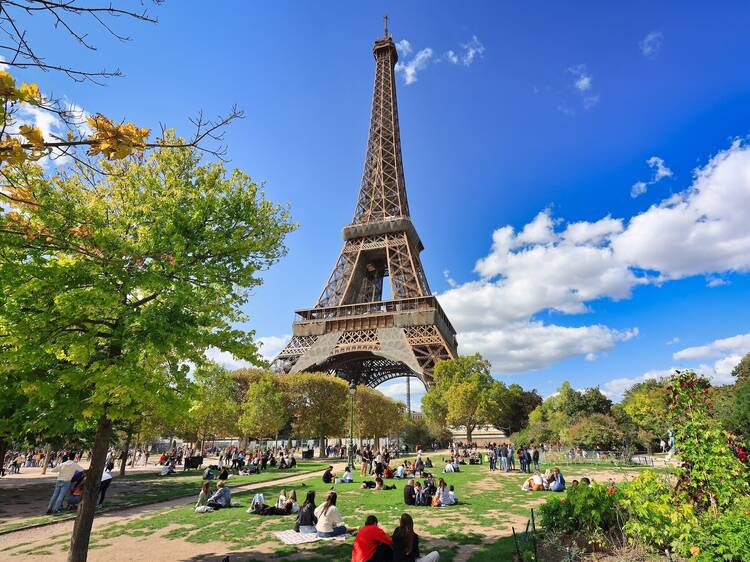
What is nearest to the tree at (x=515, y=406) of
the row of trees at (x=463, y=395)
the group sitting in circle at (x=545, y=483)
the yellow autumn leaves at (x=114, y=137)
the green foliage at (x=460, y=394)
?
the row of trees at (x=463, y=395)

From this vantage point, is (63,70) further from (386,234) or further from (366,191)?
(366,191)

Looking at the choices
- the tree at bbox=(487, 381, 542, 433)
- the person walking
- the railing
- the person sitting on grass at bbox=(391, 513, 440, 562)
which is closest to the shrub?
the person sitting on grass at bbox=(391, 513, 440, 562)

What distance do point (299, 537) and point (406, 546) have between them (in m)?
4.39

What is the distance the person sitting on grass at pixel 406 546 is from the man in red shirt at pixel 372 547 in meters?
0.14

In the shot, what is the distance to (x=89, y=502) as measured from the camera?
7.52m

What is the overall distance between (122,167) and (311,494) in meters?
8.90

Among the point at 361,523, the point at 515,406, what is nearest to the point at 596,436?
the point at 361,523

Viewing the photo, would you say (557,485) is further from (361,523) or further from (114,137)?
(114,137)

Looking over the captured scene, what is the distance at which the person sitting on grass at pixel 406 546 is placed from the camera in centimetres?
643

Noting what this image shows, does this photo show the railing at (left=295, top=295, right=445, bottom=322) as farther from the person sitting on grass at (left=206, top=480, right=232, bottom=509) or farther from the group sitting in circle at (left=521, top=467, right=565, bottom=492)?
the person sitting on grass at (left=206, top=480, right=232, bottom=509)

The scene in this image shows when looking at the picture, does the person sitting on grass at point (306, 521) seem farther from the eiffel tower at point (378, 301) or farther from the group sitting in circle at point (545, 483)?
the eiffel tower at point (378, 301)

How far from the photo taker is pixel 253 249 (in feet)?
28.8

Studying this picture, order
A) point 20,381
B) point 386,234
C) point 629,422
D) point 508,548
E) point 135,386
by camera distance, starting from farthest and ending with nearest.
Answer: point 386,234
point 629,422
point 508,548
point 20,381
point 135,386

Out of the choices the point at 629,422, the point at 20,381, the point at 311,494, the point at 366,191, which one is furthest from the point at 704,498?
the point at 366,191
